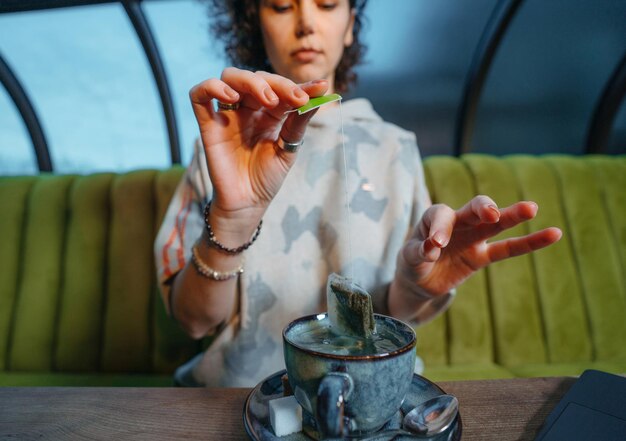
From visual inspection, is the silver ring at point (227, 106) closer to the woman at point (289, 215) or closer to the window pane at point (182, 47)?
the woman at point (289, 215)

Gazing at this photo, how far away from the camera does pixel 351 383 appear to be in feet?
1.17

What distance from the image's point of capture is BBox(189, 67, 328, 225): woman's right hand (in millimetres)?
625

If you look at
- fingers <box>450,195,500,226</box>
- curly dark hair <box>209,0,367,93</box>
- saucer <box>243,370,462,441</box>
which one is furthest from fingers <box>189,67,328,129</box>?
curly dark hair <box>209,0,367,93</box>

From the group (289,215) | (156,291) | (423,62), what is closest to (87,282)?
(156,291)

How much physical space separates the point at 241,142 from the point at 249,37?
723 mm

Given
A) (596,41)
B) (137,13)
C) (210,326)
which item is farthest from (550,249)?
(137,13)

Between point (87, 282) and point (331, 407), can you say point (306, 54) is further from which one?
point (87, 282)

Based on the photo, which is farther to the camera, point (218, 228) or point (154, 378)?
point (154, 378)

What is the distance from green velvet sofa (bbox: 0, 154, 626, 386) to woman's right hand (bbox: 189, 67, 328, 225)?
2.92ft

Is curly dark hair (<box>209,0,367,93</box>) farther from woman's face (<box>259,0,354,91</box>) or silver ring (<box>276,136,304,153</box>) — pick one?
silver ring (<box>276,136,304,153</box>)

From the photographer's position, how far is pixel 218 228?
77 centimetres

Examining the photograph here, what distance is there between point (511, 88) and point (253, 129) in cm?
218

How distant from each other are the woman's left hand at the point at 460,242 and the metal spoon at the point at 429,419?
0.76 feet

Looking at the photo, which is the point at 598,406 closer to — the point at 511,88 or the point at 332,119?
the point at 332,119
